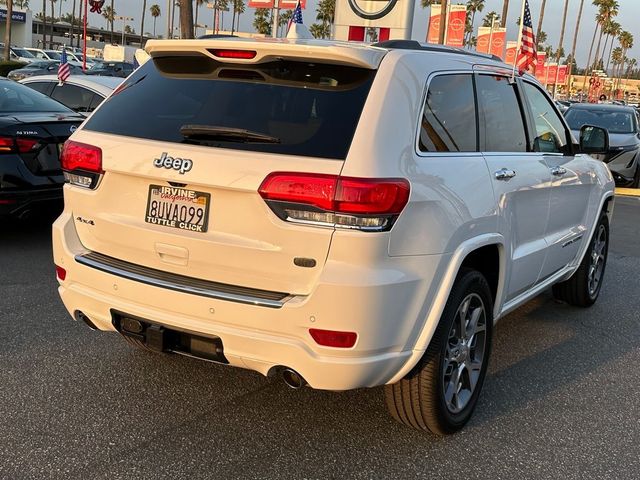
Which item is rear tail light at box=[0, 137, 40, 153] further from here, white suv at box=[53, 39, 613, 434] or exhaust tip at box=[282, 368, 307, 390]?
exhaust tip at box=[282, 368, 307, 390]

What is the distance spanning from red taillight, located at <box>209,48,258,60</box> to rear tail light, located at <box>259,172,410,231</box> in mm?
650

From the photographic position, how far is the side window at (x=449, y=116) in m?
3.20

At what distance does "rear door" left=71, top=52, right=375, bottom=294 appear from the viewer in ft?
9.36

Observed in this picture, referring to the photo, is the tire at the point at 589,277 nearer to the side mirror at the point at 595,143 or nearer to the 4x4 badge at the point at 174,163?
the side mirror at the point at 595,143

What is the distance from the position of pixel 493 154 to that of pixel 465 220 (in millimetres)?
690

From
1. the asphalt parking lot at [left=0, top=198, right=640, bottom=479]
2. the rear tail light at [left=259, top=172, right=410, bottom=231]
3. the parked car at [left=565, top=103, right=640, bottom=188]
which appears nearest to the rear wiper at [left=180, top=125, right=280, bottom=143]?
the rear tail light at [left=259, top=172, right=410, bottom=231]

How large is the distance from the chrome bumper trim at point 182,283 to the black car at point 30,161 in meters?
3.34

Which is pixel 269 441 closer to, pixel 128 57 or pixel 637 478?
pixel 637 478

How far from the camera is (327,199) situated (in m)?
2.75

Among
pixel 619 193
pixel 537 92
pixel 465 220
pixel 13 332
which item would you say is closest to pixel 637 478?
pixel 465 220

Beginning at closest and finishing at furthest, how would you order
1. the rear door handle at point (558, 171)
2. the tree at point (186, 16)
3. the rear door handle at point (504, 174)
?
the rear door handle at point (504, 174) → the rear door handle at point (558, 171) → the tree at point (186, 16)

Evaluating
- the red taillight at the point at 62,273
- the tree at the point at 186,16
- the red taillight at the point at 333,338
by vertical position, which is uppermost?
the tree at the point at 186,16

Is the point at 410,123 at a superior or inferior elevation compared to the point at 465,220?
superior

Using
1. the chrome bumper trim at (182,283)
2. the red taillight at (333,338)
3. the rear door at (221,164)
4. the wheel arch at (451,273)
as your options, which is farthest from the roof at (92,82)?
the red taillight at (333,338)
